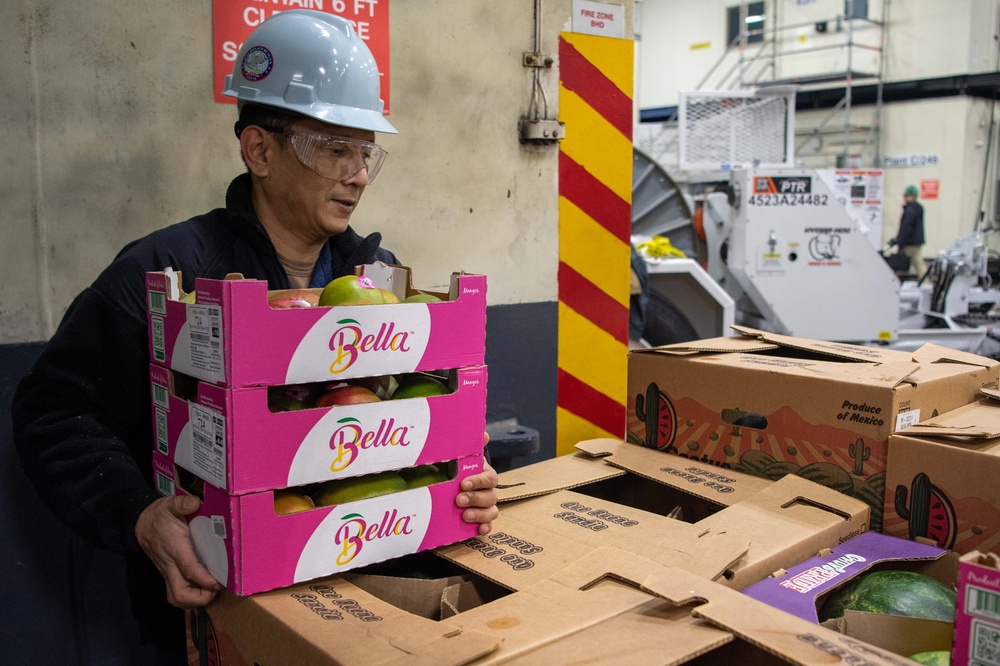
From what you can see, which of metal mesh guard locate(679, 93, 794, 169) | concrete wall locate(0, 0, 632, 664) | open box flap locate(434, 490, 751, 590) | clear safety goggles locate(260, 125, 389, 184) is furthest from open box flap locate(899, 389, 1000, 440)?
metal mesh guard locate(679, 93, 794, 169)

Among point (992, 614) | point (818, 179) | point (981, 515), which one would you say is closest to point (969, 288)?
point (818, 179)

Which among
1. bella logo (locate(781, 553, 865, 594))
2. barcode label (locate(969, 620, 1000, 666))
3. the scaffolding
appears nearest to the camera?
barcode label (locate(969, 620, 1000, 666))

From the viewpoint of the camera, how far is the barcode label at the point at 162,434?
58.6 inches

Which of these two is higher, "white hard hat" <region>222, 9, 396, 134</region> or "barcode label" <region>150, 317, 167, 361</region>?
"white hard hat" <region>222, 9, 396, 134</region>

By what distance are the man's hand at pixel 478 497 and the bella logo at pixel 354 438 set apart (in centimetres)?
19

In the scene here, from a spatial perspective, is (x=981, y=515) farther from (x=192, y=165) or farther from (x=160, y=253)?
(x=192, y=165)

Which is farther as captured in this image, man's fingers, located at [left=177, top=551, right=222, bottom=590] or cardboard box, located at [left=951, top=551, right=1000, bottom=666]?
man's fingers, located at [left=177, top=551, right=222, bottom=590]

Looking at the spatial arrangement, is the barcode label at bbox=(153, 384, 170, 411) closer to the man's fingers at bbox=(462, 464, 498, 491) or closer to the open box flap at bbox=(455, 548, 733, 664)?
the man's fingers at bbox=(462, 464, 498, 491)

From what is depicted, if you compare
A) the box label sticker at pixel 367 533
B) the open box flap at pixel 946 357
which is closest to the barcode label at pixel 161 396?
the box label sticker at pixel 367 533

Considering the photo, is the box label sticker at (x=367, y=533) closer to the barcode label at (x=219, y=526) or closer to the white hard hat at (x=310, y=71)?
the barcode label at (x=219, y=526)

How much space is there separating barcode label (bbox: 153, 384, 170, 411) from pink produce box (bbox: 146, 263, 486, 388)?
49 millimetres

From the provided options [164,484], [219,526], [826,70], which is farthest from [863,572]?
[826,70]

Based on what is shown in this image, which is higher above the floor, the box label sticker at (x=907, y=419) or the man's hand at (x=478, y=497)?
the box label sticker at (x=907, y=419)

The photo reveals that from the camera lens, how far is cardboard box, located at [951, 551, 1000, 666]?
1056mm
